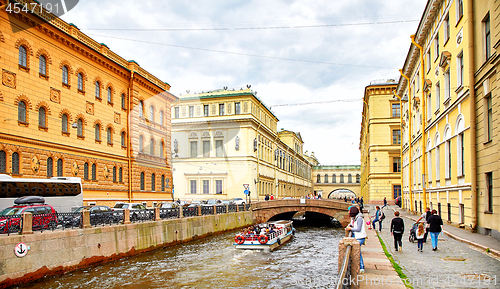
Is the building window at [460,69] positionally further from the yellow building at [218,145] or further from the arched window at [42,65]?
the yellow building at [218,145]

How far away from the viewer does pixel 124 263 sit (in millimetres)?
19797

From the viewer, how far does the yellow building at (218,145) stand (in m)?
61.2

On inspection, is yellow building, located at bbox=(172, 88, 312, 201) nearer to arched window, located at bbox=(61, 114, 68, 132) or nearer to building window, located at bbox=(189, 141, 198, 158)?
building window, located at bbox=(189, 141, 198, 158)

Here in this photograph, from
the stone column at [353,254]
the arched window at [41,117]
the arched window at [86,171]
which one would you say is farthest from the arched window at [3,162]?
the stone column at [353,254]

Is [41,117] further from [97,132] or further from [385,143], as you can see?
[385,143]

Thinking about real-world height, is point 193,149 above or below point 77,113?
below

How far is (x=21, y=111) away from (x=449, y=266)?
25199mm

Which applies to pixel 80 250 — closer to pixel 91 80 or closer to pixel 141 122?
pixel 91 80

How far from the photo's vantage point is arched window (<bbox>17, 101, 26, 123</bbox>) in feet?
81.8

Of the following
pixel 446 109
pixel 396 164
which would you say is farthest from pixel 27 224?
pixel 396 164

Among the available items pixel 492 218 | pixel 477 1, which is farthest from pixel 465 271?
pixel 477 1

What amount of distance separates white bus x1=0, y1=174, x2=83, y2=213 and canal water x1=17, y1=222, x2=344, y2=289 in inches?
280

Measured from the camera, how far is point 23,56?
1003 inches

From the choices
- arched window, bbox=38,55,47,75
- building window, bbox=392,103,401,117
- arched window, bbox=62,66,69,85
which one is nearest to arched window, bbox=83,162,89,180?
arched window, bbox=62,66,69,85
